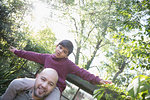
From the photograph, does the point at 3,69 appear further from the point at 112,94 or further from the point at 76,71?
the point at 112,94

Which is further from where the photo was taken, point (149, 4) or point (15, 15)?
point (15, 15)

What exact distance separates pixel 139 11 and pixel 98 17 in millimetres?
10708

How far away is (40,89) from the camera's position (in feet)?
4.34

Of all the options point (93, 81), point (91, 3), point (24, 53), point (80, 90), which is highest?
point (91, 3)

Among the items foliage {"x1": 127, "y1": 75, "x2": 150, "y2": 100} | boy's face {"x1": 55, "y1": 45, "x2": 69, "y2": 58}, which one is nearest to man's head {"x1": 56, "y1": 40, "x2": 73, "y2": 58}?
boy's face {"x1": 55, "y1": 45, "x2": 69, "y2": 58}

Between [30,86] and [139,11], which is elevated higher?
[139,11]

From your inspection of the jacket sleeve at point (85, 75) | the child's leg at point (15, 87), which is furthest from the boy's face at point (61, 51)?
the child's leg at point (15, 87)

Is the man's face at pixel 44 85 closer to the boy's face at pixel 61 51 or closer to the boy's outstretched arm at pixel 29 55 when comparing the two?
the boy's face at pixel 61 51

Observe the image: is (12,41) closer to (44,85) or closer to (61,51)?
(61,51)

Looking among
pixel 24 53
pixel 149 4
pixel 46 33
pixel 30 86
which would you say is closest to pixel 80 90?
pixel 30 86

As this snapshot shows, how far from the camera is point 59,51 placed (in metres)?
1.96

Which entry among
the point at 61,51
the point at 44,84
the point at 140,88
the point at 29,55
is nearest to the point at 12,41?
the point at 29,55

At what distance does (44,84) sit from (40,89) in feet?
0.21

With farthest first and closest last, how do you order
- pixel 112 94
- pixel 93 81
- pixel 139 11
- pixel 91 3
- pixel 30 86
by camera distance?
pixel 91 3 < pixel 139 11 < pixel 93 81 < pixel 30 86 < pixel 112 94
